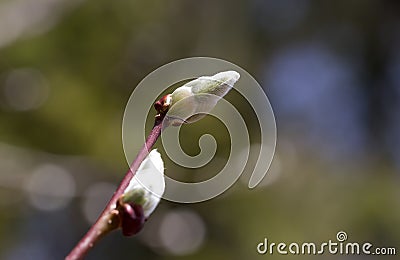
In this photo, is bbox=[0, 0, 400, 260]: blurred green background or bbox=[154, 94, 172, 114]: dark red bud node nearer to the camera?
bbox=[154, 94, 172, 114]: dark red bud node

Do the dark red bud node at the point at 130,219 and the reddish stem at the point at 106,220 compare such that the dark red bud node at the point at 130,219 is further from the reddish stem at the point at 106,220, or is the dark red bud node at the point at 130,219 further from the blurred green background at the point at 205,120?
the blurred green background at the point at 205,120

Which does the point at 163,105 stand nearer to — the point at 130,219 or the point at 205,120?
the point at 130,219

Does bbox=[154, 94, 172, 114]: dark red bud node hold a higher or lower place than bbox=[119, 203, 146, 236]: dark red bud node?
higher

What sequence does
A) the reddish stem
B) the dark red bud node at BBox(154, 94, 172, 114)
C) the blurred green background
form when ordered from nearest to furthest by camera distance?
the reddish stem < the dark red bud node at BBox(154, 94, 172, 114) < the blurred green background

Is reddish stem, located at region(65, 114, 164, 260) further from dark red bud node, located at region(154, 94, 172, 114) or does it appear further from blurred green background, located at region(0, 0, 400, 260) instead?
blurred green background, located at region(0, 0, 400, 260)

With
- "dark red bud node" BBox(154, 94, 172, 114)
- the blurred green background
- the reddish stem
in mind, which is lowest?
the reddish stem

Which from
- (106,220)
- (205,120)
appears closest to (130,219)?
(106,220)

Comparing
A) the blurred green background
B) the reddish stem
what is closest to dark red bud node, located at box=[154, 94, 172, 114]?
the reddish stem
